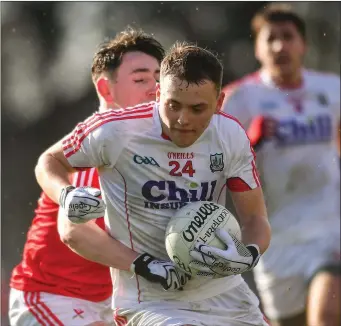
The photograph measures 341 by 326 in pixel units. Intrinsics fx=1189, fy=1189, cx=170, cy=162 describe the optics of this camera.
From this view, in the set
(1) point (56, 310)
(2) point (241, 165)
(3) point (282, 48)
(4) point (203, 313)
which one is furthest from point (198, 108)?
(3) point (282, 48)

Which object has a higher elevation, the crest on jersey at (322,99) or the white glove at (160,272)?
the crest on jersey at (322,99)

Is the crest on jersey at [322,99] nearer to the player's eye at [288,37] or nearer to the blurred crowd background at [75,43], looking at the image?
the player's eye at [288,37]

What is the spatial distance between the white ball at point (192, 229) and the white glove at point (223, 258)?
4 centimetres

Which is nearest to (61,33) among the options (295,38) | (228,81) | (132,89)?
(228,81)

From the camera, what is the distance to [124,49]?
24.4ft

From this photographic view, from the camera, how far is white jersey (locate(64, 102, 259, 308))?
625 centimetres

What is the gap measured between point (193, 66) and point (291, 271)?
471cm

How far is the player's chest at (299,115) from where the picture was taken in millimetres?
10328

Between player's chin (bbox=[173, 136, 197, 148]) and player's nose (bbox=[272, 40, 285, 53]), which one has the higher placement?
player's nose (bbox=[272, 40, 285, 53])

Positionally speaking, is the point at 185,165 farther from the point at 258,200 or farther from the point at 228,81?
the point at 228,81

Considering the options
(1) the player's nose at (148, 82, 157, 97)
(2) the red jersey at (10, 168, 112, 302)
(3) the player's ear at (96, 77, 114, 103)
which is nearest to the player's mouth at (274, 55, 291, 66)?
(3) the player's ear at (96, 77, 114, 103)

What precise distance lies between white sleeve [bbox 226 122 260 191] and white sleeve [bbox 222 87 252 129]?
3.79 meters

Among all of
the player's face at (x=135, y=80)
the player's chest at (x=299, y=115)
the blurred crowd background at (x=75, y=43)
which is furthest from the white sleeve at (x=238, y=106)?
the blurred crowd background at (x=75, y=43)

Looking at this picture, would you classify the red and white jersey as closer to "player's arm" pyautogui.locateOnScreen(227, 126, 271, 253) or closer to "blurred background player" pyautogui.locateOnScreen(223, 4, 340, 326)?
"blurred background player" pyautogui.locateOnScreen(223, 4, 340, 326)
